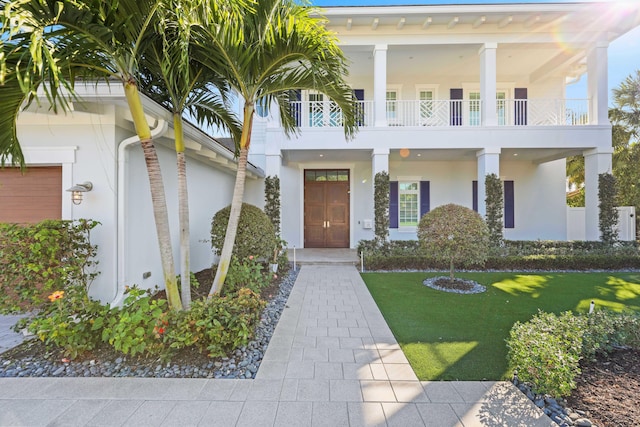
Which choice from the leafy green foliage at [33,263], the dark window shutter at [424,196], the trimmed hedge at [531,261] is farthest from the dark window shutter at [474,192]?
the leafy green foliage at [33,263]

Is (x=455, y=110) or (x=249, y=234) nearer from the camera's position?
(x=249, y=234)

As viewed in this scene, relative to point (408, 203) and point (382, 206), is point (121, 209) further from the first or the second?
point (408, 203)

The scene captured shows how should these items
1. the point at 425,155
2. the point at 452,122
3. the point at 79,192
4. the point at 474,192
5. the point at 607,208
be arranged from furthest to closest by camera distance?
the point at 474,192 < the point at 452,122 < the point at 425,155 < the point at 607,208 < the point at 79,192

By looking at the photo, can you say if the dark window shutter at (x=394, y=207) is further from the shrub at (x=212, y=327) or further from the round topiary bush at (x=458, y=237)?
the shrub at (x=212, y=327)

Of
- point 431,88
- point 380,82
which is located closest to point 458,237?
point 380,82

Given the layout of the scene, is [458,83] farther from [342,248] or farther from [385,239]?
[342,248]

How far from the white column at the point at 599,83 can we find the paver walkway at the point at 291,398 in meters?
10.4

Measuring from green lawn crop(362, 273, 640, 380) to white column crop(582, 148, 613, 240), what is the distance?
7.12ft

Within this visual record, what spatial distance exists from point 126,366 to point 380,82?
899cm

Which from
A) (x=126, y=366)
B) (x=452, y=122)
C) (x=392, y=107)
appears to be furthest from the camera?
(x=392, y=107)

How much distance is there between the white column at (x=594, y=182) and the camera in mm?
8719

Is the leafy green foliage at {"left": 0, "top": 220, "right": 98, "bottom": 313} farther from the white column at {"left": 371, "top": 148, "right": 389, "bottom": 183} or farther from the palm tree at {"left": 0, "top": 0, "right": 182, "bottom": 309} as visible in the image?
the white column at {"left": 371, "top": 148, "right": 389, "bottom": 183}

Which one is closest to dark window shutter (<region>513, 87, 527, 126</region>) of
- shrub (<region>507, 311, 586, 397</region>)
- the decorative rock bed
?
the decorative rock bed

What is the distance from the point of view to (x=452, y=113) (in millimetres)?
10539
